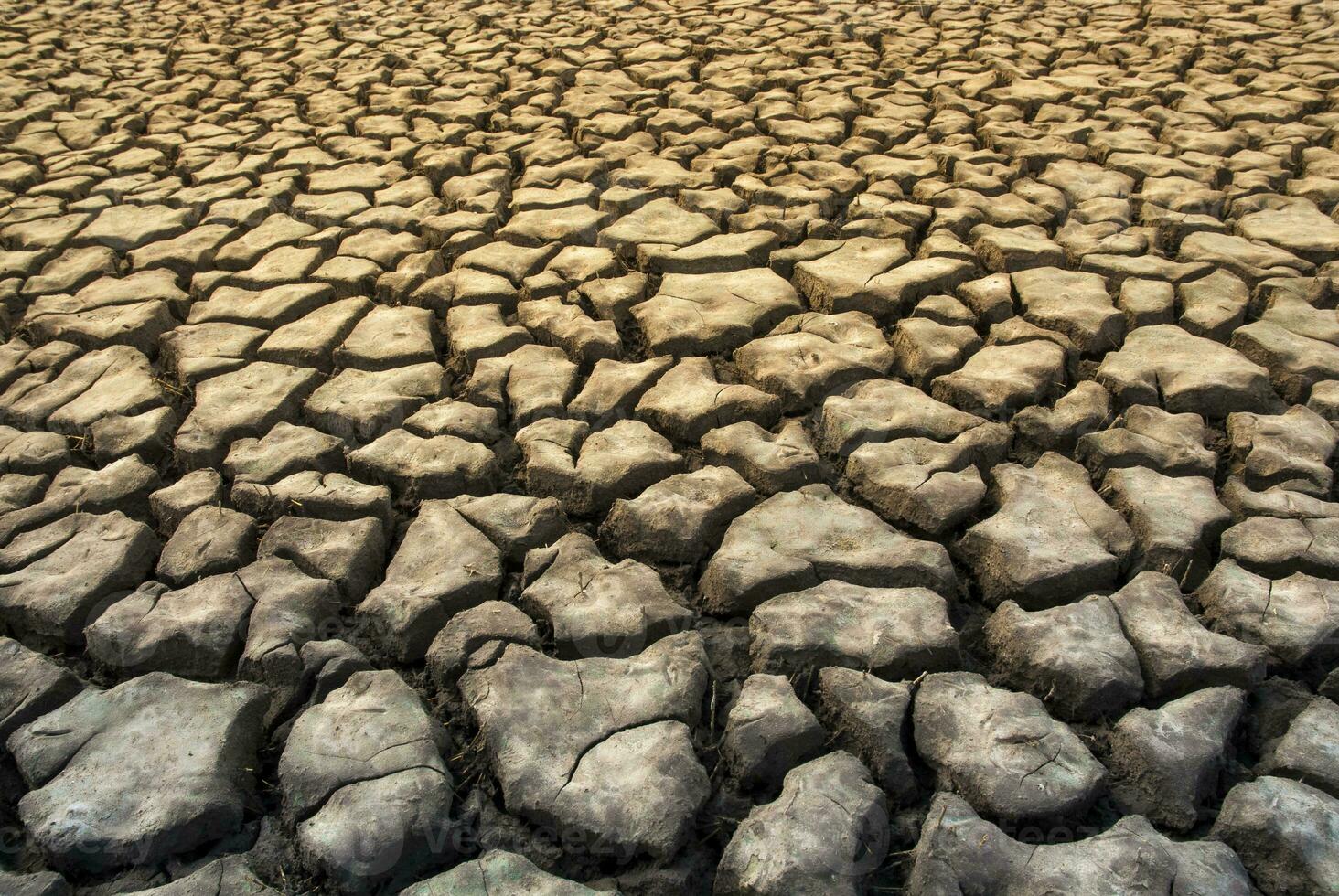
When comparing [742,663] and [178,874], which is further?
[742,663]

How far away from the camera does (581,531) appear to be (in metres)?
1.71

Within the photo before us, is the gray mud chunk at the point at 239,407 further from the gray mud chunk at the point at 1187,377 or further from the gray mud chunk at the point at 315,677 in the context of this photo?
the gray mud chunk at the point at 1187,377

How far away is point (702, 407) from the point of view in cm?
193

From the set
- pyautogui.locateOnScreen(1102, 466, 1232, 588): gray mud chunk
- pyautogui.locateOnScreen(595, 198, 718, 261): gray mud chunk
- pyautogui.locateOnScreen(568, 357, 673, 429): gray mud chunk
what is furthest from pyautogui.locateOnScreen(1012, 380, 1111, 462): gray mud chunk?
pyautogui.locateOnScreen(595, 198, 718, 261): gray mud chunk

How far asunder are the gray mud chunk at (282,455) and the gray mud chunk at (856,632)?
90 cm

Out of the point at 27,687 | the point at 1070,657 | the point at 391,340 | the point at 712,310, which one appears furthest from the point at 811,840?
the point at 391,340

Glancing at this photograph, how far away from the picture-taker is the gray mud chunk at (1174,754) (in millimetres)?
1188

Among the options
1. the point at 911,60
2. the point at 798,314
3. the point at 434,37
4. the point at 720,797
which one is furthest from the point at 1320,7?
the point at 720,797

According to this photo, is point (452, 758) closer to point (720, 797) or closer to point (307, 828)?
point (307, 828)

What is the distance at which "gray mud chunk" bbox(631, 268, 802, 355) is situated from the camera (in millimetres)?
2186

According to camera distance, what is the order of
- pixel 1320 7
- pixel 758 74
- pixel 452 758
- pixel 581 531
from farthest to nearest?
pixel 1320 7 < pixel 758 74 < pixel 581 531 < pixel 452 758

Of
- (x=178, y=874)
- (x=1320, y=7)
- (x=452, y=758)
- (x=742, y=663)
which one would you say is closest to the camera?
(x=178, y=874)

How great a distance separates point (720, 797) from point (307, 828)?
20.1 inches

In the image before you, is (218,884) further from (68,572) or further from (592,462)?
(592,462)
